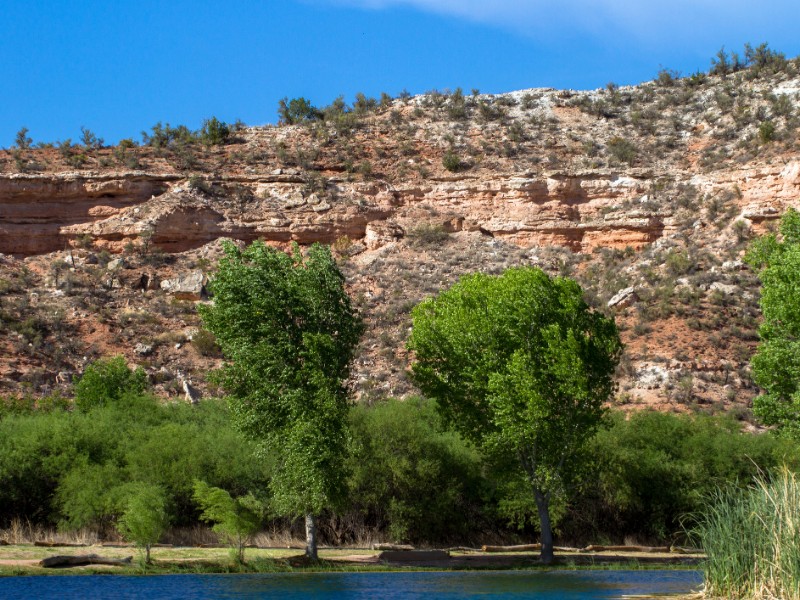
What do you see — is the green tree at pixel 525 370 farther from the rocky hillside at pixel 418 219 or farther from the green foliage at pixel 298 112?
the green foliage at pixel 298 112

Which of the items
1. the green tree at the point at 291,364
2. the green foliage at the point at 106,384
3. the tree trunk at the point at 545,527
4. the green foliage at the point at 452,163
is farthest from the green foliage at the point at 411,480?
the green foliage at the point at 452,163

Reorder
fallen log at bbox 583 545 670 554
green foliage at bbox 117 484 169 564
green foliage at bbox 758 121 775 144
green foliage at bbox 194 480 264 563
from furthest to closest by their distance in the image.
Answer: green foliage at bbox 758 121 775 144
fallen log at bbox 583 545 670 554
green foliage at bbox 194 480 264 563
green foliage at bbox 117 484 169 564

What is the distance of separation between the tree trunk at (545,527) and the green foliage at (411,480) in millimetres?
4182

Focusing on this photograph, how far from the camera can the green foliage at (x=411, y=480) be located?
31.9 meters

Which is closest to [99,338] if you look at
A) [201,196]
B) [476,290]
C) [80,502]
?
[201,196]

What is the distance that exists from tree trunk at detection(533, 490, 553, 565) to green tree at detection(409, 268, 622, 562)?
0.08ft

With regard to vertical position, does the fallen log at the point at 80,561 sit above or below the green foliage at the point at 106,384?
below

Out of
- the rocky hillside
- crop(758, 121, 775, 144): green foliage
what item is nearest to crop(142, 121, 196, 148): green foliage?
the rocky hillside

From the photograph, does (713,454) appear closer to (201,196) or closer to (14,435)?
(14,435)

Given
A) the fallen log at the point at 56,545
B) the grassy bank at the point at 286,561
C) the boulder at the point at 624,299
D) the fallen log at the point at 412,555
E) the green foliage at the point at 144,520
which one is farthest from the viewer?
the boulder at the point at 624,299

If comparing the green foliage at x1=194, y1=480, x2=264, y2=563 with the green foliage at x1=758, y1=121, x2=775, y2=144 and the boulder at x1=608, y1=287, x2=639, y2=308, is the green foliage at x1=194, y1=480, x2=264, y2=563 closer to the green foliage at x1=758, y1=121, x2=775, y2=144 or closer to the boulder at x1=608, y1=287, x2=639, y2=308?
the boulder at x1=608, y1=287, x2=639, y2=308

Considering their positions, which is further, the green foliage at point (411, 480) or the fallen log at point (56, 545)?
the green foliage at point (411, 480)

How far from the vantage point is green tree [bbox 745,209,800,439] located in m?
27.2

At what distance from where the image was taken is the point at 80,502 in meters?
29.7
